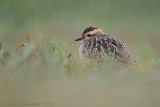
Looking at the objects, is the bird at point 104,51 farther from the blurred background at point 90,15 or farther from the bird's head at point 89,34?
the blurred background at point 90,15

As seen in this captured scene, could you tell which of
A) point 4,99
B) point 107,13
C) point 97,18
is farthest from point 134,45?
point 4,99

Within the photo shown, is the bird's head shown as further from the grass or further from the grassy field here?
the grass

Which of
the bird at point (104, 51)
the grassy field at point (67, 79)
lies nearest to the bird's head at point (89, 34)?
the bird at point (104, 51)

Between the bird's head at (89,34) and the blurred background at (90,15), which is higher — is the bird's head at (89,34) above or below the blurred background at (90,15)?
below

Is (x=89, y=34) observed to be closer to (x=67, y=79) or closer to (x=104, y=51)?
(x=104, y=51)

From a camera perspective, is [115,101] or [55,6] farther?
[55,6]

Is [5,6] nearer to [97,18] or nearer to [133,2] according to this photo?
[97,18]

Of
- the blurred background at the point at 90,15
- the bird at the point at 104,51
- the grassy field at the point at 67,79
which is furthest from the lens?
the blurred background at the point at 90,15

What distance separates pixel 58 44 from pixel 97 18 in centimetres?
1153

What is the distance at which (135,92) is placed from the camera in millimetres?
4695

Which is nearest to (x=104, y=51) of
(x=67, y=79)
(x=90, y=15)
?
(x=67, y=79)

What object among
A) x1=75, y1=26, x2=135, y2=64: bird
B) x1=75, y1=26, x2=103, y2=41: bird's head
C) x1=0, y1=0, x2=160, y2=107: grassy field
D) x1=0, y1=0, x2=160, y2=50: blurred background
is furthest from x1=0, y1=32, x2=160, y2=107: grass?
x1=0, y1=0, x2=160, y2=50: blurred background

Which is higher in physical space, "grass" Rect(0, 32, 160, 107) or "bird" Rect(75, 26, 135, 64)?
"bird" Rect(75, 26, 135, 64)

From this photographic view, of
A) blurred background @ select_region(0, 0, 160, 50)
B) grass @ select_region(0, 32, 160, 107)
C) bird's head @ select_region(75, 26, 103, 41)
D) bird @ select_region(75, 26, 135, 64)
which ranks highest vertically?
blurred background @ select_region(0, 0, 160, 50)
